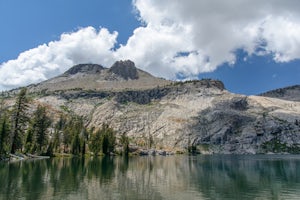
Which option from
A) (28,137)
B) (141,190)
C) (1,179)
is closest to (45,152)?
(28,137)

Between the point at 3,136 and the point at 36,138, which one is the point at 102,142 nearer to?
the point at 36,138

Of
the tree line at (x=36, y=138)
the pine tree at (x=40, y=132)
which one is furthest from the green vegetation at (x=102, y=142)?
the pine tree at (x=40, y=132)

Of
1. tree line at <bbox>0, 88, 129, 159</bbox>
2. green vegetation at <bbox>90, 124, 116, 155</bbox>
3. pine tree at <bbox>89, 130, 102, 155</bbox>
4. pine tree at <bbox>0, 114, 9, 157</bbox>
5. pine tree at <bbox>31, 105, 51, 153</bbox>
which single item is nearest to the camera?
pine tree at <bbox>0, 114, 9, 157</bbox>

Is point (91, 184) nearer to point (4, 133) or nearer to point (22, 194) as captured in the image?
point (22, 194)

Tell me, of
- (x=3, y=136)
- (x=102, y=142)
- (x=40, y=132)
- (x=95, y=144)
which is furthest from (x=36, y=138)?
(x=3, y=136)

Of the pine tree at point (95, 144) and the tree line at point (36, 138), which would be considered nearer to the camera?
the tree line at point (36, 138)

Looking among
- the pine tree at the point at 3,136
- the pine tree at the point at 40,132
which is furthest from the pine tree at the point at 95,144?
the pine tree at the point at 3,136

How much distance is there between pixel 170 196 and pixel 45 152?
120 metres

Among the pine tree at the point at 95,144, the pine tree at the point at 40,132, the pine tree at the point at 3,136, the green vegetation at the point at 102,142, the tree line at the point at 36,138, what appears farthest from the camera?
the green vegetation at the point at 102,142

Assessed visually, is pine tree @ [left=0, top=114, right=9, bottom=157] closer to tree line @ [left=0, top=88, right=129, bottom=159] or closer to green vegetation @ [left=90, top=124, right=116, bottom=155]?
tree line @ [left=0, top=88, right=129, bottom=159]

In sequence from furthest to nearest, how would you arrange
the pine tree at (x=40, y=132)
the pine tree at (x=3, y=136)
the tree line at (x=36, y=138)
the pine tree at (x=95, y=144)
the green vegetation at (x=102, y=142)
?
1. the green vegetation at (x=102, y=142)
2. the pine tree at (x=95, y=144)
3. the pine tree at (x=40, y=132)
4. the tree line at (x=36, y=138)
5. the pine tree at (x=3, y=136)

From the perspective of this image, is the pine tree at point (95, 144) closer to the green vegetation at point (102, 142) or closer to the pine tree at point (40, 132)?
the green vegetation at point (102, 142)

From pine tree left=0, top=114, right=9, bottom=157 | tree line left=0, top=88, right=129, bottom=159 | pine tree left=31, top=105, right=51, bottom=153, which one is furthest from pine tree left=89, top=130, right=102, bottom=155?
pine tree left=0, top=114, right=9, bottom=157

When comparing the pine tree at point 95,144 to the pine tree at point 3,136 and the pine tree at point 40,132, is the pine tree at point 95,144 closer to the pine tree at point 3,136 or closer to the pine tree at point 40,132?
the pine tree at point 40,132
